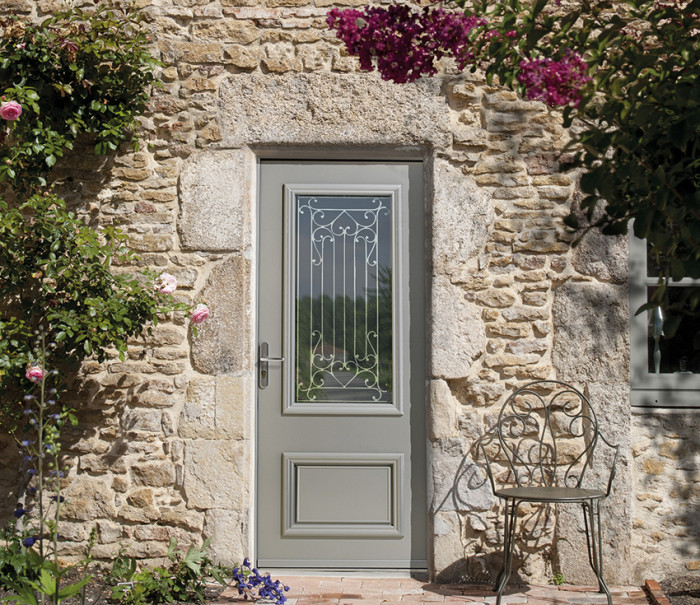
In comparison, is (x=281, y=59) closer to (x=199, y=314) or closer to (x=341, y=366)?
(x=199, y=314)

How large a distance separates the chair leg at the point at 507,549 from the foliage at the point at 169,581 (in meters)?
1.30

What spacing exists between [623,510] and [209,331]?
232 cm

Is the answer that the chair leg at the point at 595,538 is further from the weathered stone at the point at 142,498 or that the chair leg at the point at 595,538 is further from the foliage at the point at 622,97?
the foliage at the point at 622,97

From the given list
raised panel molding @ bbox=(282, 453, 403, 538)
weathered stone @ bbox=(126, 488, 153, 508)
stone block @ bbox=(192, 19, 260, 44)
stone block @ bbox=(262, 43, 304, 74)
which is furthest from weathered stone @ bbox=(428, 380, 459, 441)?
stone block @ bbox=(192, 19, 260, 44)

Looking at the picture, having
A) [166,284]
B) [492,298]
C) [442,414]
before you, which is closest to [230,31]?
[166,284]

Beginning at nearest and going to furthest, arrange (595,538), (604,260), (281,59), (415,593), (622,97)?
(622,97), (415,593), (595,538), (604,260), (281,59)

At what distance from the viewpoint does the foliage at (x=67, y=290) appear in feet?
12.4

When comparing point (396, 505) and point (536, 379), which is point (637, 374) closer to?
point (536, 379)

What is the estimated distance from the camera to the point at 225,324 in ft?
13.5

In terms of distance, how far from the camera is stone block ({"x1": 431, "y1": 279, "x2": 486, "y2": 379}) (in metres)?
4.07

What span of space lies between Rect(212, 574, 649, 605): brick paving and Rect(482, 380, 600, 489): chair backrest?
526 millimetres

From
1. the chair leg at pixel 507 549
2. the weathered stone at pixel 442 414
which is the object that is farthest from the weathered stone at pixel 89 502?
the chair leg at pixel 507 549

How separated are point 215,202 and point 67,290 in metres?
0.88

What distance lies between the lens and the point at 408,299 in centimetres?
424
